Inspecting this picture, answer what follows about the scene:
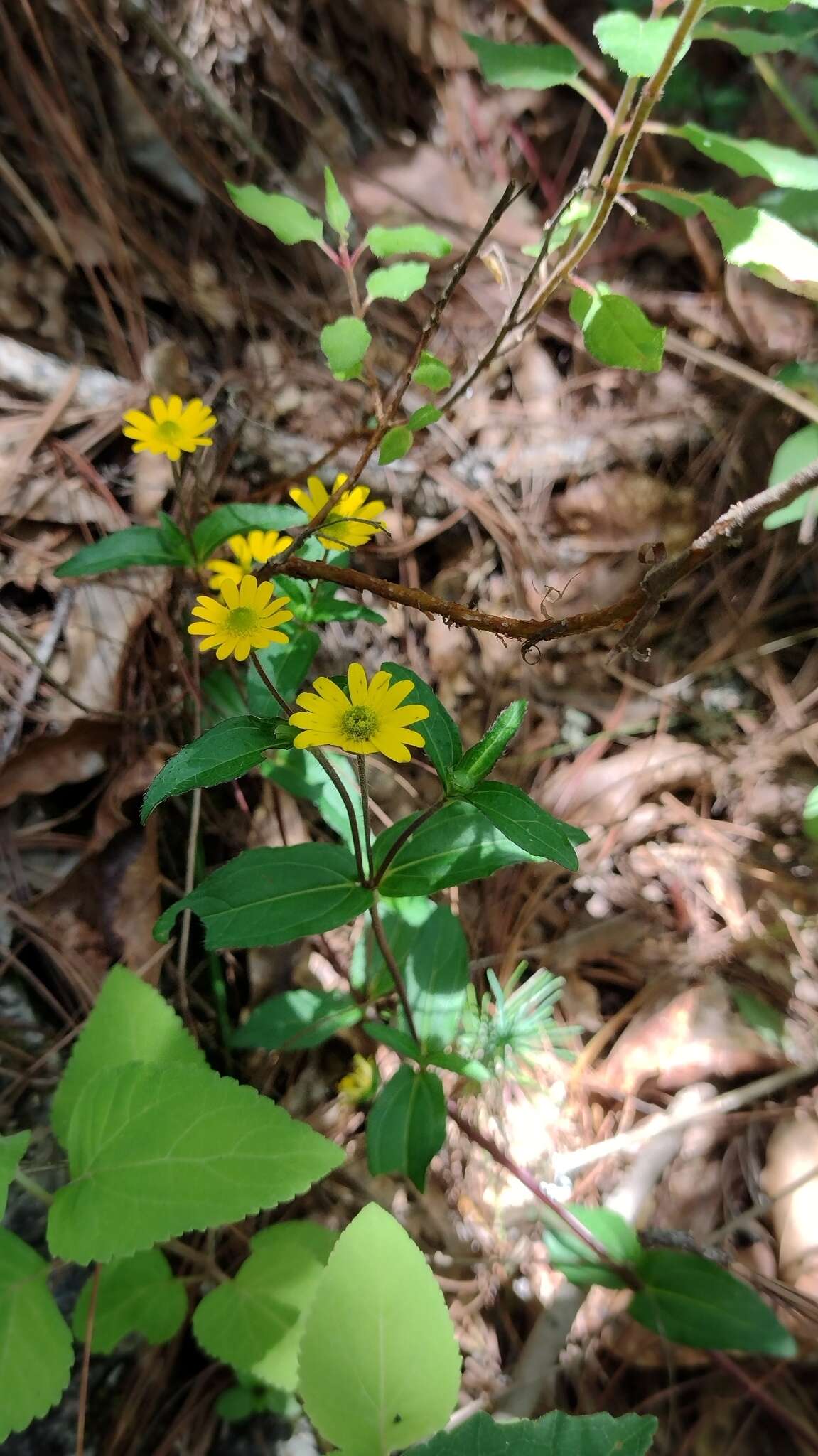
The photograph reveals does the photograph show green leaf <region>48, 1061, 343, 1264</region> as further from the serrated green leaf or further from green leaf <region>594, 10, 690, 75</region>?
green leaf <region>594, 10, 690, 75</region>

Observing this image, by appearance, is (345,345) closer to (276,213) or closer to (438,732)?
(276,213)

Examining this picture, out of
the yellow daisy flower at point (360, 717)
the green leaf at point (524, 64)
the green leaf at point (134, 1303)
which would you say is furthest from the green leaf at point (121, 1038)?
the green leaf at point (524, 64)

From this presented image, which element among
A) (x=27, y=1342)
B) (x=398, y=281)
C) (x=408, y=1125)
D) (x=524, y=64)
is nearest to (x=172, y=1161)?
(x=27, y=1342)

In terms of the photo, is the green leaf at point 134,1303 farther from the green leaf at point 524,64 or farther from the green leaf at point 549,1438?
the green leaf at point 524,64

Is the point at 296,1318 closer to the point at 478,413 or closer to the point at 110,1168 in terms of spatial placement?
the point at 110,1168

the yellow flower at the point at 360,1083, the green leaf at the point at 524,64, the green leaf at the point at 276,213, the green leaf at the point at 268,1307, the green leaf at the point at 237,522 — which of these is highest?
the green leaf at the point at 524,64

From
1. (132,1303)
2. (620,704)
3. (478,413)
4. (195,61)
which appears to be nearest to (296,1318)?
(132,1303)
